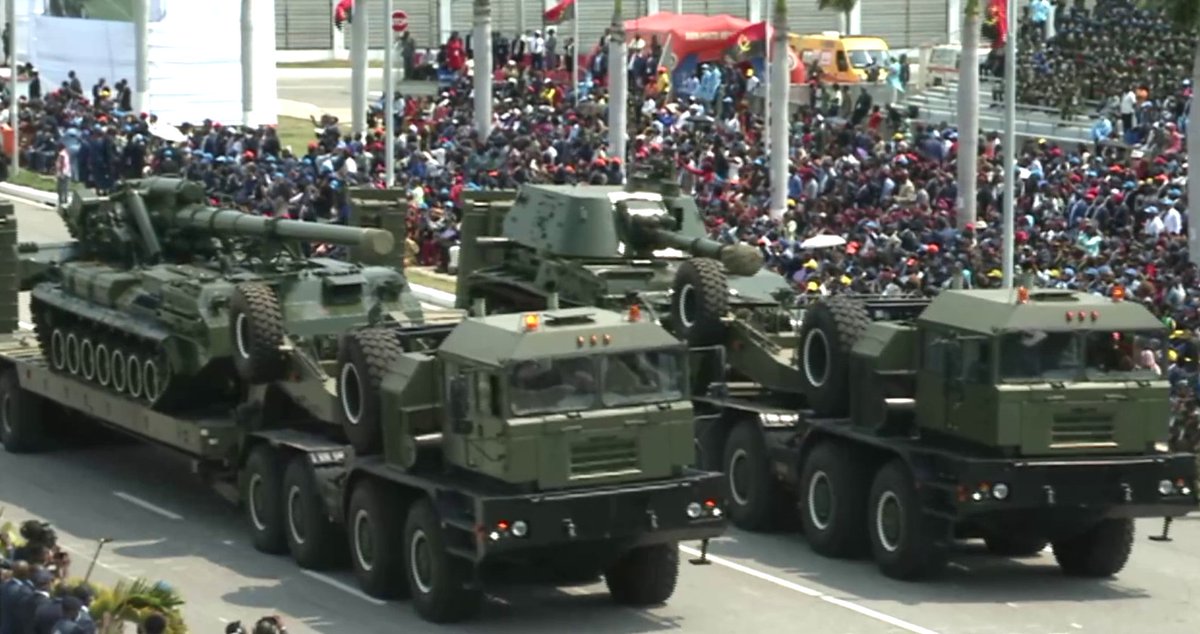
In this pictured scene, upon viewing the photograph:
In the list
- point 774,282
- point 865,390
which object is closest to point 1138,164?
point 774,282

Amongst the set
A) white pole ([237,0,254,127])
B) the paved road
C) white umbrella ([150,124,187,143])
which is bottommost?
the paved road

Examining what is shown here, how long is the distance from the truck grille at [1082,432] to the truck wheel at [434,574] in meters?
4.91

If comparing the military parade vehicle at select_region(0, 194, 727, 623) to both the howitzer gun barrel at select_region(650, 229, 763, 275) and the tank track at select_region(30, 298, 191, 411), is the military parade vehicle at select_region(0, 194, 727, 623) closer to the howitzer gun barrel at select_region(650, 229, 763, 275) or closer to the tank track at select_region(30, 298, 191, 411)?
the tank track at select_region(30, 298, 191, 411)

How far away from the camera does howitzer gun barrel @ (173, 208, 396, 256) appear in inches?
1030

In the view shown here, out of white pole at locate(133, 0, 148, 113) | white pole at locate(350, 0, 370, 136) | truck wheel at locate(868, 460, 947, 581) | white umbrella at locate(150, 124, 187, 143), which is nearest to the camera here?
truck wheel at locate(868, 460, 947, 581)

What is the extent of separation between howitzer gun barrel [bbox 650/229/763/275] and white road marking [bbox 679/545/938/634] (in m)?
3.67

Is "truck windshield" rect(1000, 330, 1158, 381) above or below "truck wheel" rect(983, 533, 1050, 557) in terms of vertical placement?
above

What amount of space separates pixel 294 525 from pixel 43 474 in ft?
17.1

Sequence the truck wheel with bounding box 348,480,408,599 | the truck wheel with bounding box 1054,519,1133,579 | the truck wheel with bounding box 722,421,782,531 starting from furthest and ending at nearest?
the truck wheel with bounding box 722,421,782,531 → the truck wheel with bounding box 1054,519,1133,579 → the truck wheel with bounding box 348,480,408,599

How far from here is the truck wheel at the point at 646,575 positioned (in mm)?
22812

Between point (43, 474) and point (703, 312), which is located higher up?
point (703, 312)

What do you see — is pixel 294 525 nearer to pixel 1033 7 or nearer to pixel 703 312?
pixel 703 312

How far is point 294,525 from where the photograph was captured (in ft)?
80.7

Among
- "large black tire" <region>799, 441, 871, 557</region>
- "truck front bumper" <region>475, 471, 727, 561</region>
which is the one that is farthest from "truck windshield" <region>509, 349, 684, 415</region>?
"large black tire" <region>799, 441, 871, 557</region>
